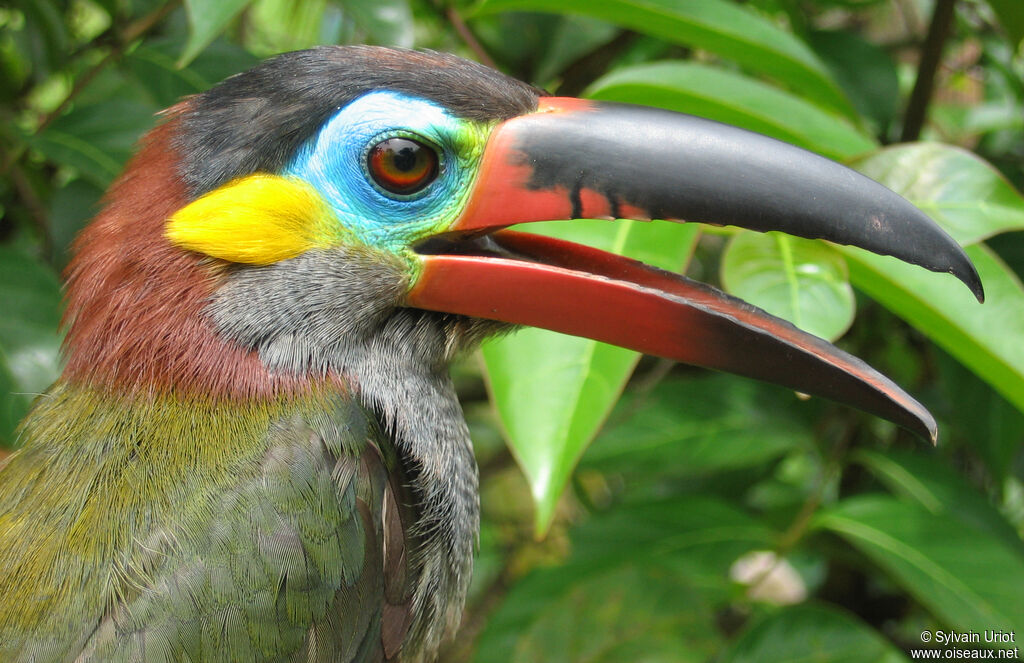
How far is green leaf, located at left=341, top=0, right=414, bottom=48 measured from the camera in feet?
6.19

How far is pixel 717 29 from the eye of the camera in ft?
5.31

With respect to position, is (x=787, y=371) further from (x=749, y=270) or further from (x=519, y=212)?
(x=519, y=212)

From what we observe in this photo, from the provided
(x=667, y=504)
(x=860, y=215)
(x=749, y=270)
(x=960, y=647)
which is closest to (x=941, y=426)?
(x=960, y=647)

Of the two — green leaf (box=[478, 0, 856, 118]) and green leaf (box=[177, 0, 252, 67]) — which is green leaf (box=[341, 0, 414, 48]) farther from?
green leaf (box=[177, 0, 252, 67])

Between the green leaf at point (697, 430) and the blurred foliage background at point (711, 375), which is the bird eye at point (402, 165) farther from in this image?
the green leaf at point (697, 430)

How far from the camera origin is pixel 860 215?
1.13 m

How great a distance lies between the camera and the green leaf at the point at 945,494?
193cm

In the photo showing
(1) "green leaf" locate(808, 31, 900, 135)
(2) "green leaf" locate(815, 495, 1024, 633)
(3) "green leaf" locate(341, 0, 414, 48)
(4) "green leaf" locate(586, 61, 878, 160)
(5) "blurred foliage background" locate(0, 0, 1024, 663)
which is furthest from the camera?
(1) "green leaf" locate(808, 31, 900, 135)

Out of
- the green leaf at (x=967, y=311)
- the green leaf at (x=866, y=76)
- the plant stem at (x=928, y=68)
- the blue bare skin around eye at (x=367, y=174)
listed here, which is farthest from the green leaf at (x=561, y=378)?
the green leaf at (x=866, y=76)

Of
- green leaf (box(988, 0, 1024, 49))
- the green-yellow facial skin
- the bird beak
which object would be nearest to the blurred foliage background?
green leaf (box(988, 0, 1024, 49))

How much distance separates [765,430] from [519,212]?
1076 millimetres

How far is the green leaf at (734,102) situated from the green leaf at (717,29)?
3.4 inches

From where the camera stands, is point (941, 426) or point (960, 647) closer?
point (960, 647)

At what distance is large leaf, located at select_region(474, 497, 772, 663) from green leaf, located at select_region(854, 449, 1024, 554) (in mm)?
322
